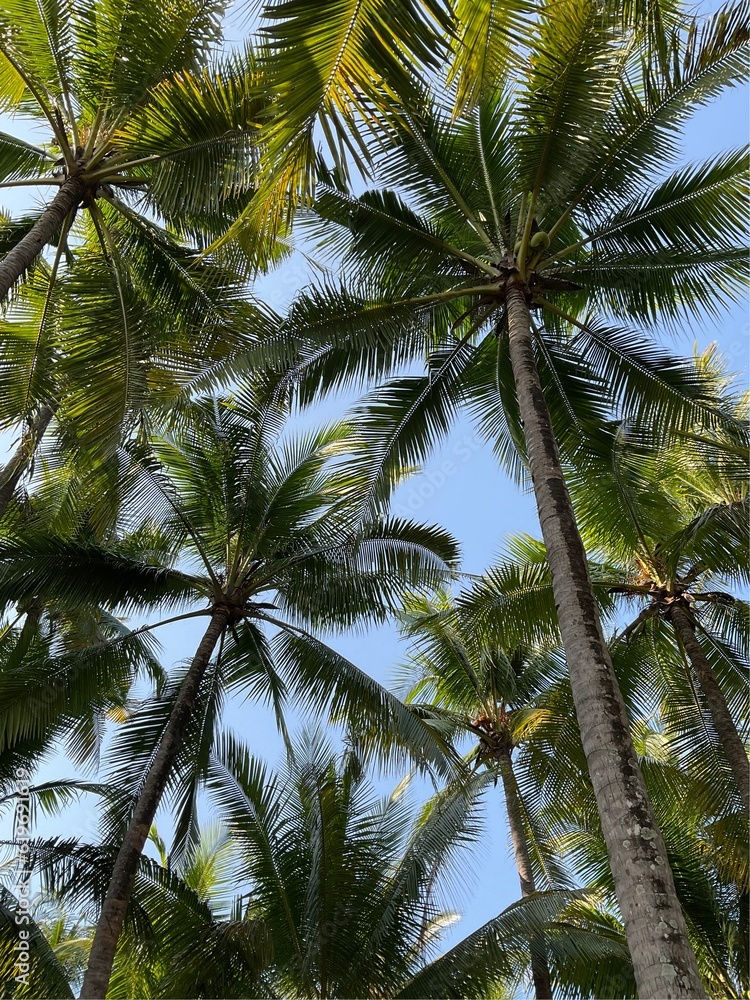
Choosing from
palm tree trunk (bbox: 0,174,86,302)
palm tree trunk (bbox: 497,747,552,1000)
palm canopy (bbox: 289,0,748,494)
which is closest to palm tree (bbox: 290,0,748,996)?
palm canopy (bbox: 289,0,748,494)

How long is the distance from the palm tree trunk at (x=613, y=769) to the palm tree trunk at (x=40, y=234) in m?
4.73

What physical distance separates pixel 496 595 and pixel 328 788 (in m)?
3.15

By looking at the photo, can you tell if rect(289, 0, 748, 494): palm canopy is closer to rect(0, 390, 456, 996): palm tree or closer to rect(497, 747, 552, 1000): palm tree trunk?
rect(0, 390, 456, 996): palm tree

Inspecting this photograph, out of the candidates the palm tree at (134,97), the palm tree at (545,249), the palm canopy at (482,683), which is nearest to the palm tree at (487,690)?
the palm canopy at (482,683)

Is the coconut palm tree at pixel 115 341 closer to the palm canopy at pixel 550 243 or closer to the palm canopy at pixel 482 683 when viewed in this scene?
the palm canopy at pixel 550 243

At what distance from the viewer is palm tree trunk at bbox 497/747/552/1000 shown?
10.2m

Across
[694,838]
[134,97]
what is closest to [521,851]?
[694,838]

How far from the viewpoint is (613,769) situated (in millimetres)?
4945

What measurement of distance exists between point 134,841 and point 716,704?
22.6 ft

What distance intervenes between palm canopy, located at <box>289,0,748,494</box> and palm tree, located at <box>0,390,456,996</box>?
138 centimetres

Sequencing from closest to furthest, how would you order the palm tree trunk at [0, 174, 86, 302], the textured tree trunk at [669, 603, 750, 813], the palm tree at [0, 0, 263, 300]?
1. the palm tree trunk at [0, 174, 86, 302]
2. the palm tree at [0, 0, 263, 300]
3. the textured tree trunk at [669, 603, 750, 813]

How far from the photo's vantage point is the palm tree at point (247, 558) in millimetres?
10555

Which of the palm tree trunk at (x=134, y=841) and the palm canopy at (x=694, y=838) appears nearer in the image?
the palm tree trunk at (x=134, y=841)

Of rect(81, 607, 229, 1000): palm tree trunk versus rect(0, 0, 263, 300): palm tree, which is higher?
rect(0, 0, 263, 300): palm tree
